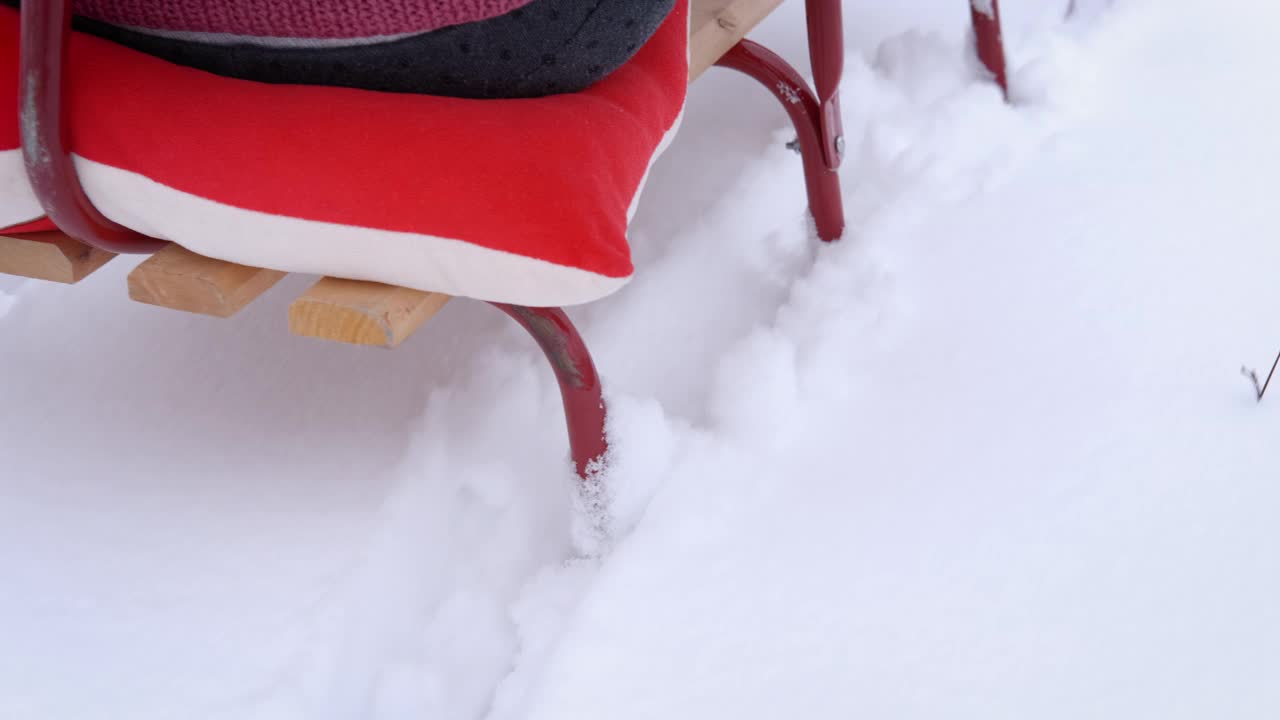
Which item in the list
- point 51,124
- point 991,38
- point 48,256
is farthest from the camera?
point 991,38

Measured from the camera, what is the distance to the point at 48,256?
1050mm

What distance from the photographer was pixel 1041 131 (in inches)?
67.7

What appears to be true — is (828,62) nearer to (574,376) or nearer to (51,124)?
(574,376)

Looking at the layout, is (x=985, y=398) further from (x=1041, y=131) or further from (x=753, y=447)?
(x=1041, y=131)

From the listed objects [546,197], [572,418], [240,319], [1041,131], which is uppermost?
[546,197]

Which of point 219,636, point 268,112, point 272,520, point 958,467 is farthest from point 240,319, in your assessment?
point 958,467

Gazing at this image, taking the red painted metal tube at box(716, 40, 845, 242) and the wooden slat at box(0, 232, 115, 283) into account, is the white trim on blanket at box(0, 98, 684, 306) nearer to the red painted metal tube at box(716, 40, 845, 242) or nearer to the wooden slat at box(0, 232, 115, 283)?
the wooden slat at box(0, 232, 115, 283)

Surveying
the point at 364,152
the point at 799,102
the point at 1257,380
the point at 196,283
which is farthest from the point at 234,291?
the point at 1257,380

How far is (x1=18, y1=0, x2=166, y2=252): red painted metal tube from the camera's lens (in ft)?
2.89

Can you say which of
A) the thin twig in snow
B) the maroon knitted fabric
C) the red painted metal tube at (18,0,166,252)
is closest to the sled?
the red painted metal tube at (18,0,166,252)

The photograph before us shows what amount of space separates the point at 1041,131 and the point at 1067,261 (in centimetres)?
38

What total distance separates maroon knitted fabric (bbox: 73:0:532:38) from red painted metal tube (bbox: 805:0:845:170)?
63 centimetres

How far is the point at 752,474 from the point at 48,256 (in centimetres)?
70

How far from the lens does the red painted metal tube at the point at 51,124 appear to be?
881 mm
